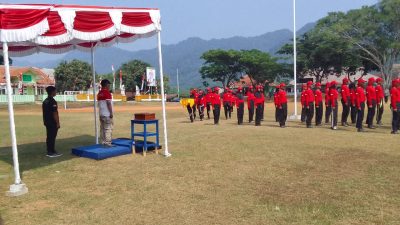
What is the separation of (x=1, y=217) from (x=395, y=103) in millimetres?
12513

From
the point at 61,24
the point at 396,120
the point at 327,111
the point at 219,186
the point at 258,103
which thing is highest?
the point at 61,24

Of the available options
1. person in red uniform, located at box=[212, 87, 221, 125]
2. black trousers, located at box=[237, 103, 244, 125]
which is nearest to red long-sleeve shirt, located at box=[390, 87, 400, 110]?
black trousers, located at box=[237, 103, 244, 125]

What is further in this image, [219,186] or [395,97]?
[395,97]

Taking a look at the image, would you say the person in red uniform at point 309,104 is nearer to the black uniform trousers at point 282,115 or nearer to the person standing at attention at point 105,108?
the black uniform trousers at point 282,115

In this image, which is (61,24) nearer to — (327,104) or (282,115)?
(282,115)

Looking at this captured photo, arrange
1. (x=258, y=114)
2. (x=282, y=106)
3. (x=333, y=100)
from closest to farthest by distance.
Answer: (x=333, y=100)
(x=282, y=106)
(x=258, y=114)

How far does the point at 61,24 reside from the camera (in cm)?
815

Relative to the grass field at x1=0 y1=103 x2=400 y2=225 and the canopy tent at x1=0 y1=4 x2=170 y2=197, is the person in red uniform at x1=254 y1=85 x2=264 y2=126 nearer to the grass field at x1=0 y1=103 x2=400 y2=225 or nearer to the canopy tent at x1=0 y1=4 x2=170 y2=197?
the grass field at x1=0 y1=103 x2=400 y2=225

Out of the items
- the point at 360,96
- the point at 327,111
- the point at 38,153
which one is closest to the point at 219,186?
the point at 38,153

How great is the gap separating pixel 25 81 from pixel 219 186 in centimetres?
5729

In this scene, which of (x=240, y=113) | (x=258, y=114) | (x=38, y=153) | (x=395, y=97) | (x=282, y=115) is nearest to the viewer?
(x=38, y=153)

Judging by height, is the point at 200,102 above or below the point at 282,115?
above

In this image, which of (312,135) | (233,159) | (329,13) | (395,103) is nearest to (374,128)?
(395,103)

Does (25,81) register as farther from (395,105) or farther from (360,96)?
(395,105)
